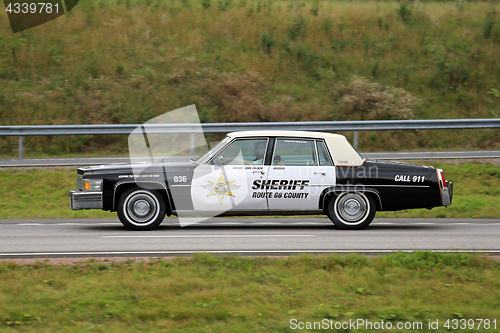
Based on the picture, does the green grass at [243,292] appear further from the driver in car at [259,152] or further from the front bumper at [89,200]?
the driver in car at [259,152]

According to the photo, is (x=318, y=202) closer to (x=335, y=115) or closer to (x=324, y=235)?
(x=324, y=235)

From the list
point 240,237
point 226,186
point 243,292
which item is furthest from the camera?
point 226,186

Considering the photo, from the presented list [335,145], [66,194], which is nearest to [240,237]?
[335,145]

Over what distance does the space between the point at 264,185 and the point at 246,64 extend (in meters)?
14.5

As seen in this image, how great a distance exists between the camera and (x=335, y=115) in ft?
69.3

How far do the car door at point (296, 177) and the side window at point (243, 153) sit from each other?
260 millimetres

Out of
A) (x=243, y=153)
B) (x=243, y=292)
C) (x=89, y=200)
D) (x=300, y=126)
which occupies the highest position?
(x=300, y=126)

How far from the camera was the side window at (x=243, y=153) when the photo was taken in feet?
31.6

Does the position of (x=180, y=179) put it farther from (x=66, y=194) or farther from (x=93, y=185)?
(x=66, y=194)

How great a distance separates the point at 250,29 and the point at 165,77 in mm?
5398

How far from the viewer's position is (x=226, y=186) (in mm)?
9516

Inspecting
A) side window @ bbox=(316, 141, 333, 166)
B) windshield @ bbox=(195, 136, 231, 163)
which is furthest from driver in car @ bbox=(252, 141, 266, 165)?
side window @ bbox=(316, 141, 333, 166)

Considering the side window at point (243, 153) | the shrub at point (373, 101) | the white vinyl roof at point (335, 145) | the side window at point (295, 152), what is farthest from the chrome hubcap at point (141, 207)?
the shrub at point (373, 101)

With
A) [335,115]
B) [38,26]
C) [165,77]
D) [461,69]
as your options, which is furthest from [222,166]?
[38,26]
